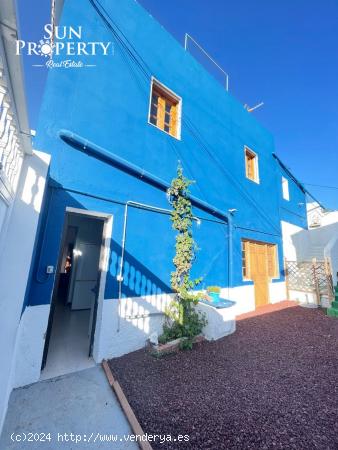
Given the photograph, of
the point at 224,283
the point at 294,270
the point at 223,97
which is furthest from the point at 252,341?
the point at 223,97

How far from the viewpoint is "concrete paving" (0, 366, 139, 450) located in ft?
6.18

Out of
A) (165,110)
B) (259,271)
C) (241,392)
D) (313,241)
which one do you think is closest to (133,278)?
(241,392)

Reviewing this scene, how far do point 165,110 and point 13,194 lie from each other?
4591 mm

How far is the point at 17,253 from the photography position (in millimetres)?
2213

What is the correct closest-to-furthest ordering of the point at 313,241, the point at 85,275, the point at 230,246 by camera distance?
1. the point at 230,246
2. the point at 85,275
3. the point at 313,241

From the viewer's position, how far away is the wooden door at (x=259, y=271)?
6.85 metres

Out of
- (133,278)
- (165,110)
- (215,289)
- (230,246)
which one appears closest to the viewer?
(133,278)

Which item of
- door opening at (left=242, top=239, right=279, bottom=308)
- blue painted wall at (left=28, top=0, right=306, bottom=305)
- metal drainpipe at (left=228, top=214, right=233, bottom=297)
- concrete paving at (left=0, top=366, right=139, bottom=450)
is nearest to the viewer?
concrete paving at (left=0, top=366, right=139, bottom=450)

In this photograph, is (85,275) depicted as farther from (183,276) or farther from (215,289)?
(215,289)

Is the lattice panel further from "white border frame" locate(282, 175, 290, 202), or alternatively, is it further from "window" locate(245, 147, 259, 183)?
"window" locate(245, 147, 259, 183)

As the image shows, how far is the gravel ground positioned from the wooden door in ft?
8.34

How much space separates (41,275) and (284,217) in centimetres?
956

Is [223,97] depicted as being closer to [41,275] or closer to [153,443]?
[41,275]

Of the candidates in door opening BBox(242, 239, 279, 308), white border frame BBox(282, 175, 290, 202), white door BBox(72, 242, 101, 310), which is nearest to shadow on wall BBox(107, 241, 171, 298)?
white door BBox(72, 242, 101, 310)
